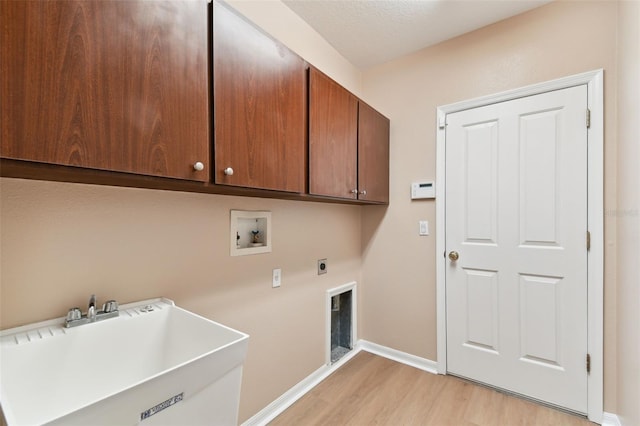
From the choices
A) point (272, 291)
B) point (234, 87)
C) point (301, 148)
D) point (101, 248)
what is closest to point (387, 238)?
point (272, 291)

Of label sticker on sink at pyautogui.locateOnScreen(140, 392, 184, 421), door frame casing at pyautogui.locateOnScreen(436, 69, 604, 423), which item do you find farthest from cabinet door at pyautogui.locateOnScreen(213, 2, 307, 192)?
door frame casing at pyautogui.locateOnScreen(436, 69, 604, 423)

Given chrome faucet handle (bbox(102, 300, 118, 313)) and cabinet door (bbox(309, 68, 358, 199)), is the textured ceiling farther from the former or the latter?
chrome faucet handle (bbox(102, 300, 118, 313))

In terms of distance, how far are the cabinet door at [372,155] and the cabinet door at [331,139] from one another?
3.5 inches

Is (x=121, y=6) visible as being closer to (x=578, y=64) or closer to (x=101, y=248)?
(x=101, y=248)

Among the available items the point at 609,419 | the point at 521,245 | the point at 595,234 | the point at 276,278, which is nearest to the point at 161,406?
the point at 276,278

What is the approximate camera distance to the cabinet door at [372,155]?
2090 mm

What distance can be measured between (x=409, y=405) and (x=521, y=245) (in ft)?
4.31

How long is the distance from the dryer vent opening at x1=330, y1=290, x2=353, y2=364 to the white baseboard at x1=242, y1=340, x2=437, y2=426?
9 cm

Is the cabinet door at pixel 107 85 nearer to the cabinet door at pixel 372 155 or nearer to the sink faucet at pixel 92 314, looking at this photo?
the sink faucet at pixel 92 314

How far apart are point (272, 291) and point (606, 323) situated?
79.3 inches

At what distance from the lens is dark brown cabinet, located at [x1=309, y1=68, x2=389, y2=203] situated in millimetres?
1629

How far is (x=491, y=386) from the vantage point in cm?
205

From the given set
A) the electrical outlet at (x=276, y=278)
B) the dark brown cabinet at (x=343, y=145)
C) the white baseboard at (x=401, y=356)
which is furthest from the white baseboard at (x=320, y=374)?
the dark brown cabinet at (x=343, y=145)

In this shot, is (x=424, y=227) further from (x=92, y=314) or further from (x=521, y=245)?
(x=92, y=314)
